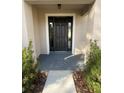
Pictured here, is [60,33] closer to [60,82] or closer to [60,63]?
[60,63]

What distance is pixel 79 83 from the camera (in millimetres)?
7020

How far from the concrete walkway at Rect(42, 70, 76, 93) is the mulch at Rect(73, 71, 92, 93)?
148mm

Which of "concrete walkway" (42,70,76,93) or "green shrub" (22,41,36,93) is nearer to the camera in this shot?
"green shrub" (22,41,36,93)

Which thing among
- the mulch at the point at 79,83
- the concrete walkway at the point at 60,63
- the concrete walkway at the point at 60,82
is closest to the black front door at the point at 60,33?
the concrete walkway at the point at 60,63

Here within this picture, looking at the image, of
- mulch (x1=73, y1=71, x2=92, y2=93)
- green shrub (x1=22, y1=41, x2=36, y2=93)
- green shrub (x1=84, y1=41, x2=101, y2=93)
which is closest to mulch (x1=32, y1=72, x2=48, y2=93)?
green shrub (x1=22, y1=41, x2=36, y2=93)

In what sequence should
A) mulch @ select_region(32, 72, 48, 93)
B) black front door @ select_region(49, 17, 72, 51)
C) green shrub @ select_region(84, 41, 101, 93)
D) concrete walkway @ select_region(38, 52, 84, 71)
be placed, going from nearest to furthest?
green shrub @ select_region(84, 41, 101, 93)
mulch @ select_region(32, 72, 48, 93)
concrete walkway @ select_region(38, 52, 84, 71)
black front door @ select_region(49, 17, 72, 51)

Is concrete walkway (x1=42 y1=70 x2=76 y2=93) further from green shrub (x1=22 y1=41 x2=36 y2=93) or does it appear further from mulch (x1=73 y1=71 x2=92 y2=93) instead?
green shrub (x1=22 y1=41 x2=36 y2=93)

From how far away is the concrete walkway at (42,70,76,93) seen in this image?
625cm

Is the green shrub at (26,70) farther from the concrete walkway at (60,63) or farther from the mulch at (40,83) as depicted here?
the concrete walkway at (60,63)
